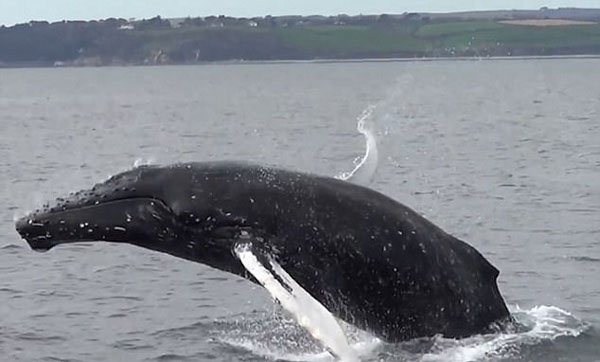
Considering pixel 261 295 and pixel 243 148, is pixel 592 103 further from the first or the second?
pixel 261 295

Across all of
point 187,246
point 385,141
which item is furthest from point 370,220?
point 385,141

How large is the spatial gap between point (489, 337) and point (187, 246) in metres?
3.48

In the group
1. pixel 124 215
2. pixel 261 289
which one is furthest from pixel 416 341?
pixel 261 289

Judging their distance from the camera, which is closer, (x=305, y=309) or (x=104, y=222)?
(x=305, y=309)

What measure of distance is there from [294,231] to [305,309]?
1369mm

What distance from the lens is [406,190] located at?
32312mm

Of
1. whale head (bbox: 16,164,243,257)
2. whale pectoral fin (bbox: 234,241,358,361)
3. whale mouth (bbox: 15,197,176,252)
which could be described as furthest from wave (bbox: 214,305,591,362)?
whale mouth (bbox: 15,197,176,252)

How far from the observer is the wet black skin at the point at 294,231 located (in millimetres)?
12539

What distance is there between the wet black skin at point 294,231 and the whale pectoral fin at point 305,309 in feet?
1.95

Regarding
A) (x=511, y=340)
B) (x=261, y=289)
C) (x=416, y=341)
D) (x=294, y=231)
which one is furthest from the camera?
(x=261, y=289)

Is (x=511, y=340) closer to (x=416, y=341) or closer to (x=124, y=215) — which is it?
(x=416, y=341)

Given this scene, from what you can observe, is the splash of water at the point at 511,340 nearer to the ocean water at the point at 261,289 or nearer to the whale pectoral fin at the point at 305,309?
the ocean water at the point at 261,289

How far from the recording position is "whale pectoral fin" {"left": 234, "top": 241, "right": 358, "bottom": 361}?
36.8 ft

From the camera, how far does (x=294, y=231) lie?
1251cm
